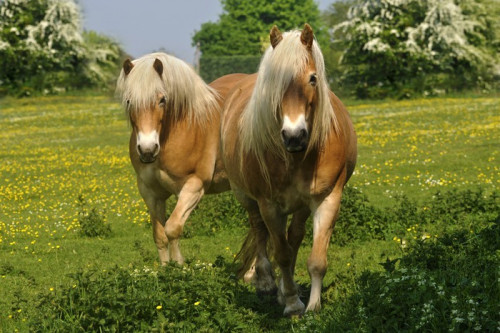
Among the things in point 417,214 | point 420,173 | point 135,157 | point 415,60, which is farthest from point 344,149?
point 415,60

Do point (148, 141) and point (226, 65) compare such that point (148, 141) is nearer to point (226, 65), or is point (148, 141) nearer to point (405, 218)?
point (405, 218)

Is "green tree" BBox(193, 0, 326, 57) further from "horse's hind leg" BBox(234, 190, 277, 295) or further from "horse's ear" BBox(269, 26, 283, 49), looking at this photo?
"horse's ear" BBox(269, 26, 283, 49)

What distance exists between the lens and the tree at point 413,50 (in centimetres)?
4434

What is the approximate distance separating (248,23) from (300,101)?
93.7 metres

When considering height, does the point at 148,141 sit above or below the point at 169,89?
below

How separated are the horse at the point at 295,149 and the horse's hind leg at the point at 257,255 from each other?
1.95 ft

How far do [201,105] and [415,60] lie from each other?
3661 cm

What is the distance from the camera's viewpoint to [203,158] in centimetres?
924

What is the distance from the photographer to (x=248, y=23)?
324 ft

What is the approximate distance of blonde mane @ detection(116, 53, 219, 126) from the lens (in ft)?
28.0

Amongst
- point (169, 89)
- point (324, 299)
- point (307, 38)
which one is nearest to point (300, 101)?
point (307, 38)

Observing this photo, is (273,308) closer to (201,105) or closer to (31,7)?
(201,105)

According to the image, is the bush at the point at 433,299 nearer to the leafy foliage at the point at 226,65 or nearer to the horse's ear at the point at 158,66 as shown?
the horse's ear at the point at 158,66

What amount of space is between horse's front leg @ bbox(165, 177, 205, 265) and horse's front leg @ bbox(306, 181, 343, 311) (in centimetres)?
225
